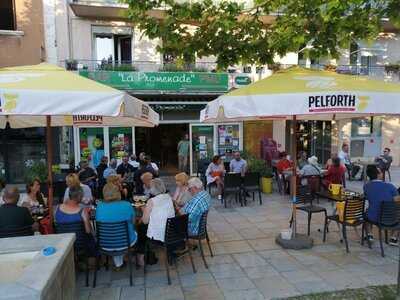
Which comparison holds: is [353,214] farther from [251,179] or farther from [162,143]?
[162,143]

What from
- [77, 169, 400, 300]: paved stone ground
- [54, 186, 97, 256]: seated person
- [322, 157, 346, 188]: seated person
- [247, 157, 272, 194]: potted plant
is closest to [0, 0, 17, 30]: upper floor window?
[247, 157, 272, 194]: potted plant

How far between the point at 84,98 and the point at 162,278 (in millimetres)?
2693

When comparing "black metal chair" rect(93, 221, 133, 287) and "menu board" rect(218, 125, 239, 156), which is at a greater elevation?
"menu board" rect(218, 125, 239, 156)

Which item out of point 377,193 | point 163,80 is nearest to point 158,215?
point 377,193

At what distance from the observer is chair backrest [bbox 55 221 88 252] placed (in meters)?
4.71

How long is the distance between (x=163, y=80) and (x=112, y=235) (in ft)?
31.6

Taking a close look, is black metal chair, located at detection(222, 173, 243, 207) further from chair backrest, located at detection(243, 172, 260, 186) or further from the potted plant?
the potted plant

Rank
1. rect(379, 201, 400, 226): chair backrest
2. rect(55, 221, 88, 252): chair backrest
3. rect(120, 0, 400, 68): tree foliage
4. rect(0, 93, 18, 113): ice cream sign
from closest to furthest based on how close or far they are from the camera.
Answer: rect(0, 93, 18, 113): ice cream sign, rect(55, 221, 88, 252): chair backrest, rect(379, 201, 400, 226): chair backrest, rect(120, 0, 400, 68): tree foliage

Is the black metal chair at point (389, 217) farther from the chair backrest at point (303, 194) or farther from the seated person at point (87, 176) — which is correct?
the seated person at point (87, 176)

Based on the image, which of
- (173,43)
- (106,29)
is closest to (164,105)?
(106,29)

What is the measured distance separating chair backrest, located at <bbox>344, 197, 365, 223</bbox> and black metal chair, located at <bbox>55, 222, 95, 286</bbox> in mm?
4126

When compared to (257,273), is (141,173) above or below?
above

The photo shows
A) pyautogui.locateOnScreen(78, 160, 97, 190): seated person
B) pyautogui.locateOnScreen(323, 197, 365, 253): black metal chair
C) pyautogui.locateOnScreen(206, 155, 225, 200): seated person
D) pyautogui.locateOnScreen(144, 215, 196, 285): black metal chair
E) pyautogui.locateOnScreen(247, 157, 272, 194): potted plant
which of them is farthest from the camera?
pyautogui.locateOnScreen(247, 157, 272, 194): potted plant

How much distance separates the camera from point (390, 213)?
570 cm
